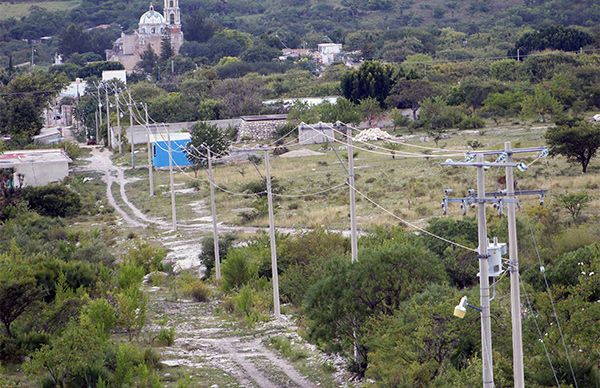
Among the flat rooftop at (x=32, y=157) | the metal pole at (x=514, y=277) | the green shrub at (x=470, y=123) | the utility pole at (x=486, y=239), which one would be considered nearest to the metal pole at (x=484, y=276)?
the utility pole at (x=486, y=239)

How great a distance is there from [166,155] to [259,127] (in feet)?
37.0

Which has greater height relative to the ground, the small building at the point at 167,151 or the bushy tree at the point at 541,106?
the bushy tree at the point at 541,106

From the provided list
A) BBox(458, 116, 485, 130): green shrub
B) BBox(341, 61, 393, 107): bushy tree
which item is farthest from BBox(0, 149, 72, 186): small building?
BBox(341, 61, 393, 107): bushy tree

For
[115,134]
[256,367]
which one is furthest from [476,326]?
[115,134]

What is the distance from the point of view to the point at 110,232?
42.1m

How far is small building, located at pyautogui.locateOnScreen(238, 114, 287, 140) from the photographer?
2790 inches

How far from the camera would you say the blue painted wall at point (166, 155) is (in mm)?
59906

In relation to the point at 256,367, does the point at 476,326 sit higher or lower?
higher

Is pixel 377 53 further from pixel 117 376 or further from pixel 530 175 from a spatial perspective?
pixel 117 376

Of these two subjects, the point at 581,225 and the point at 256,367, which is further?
the point at 581,225

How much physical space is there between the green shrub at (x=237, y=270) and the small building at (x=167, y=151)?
2861cm

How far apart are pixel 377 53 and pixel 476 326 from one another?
99.6 meters

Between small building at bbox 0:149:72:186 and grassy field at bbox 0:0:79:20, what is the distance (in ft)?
369

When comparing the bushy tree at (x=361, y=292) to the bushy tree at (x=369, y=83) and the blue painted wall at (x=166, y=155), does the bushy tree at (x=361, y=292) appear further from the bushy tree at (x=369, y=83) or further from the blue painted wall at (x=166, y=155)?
the bushy tree at (x=369, y=83)
